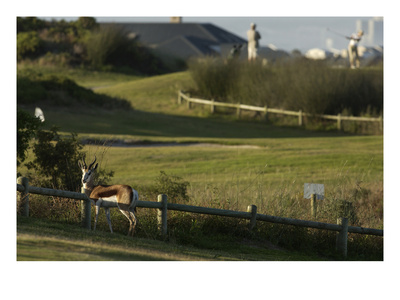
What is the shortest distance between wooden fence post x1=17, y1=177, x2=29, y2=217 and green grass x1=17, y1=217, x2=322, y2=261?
19cm

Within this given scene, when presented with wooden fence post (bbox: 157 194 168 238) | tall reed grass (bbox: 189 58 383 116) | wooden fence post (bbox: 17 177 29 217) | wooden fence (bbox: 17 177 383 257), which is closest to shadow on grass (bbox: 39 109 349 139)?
tall reed grass (bbox: 189 58 383 116)

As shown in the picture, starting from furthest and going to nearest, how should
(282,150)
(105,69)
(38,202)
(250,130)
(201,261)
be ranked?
(105,69)
(250,130)
(282,150)
(38,202)
(201,261)

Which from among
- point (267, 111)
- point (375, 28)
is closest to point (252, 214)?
point (375, 28)

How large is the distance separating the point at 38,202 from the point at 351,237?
5081mm

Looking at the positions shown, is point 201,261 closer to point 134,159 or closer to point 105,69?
point 134,159

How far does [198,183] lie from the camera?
48.1ft

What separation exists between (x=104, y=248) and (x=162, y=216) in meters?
1.56

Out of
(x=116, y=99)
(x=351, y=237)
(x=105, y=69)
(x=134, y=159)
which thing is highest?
(x=105, y=69)

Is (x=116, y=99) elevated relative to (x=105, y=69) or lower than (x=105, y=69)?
lower

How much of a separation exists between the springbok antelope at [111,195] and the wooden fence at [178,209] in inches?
7.8

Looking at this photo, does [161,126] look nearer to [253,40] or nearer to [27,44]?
[253,40]

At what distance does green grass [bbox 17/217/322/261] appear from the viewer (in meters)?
7.20

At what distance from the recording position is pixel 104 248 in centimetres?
749

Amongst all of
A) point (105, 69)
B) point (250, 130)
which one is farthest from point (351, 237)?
point (105, 69)
